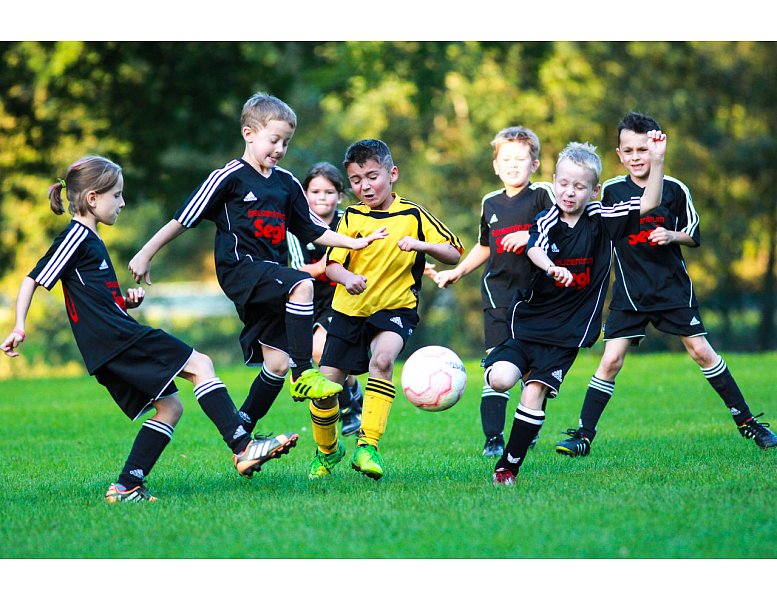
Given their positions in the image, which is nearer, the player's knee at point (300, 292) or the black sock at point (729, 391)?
the player's knee at point (300, 292)

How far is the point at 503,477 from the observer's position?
604cm

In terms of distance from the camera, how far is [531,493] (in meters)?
5.64

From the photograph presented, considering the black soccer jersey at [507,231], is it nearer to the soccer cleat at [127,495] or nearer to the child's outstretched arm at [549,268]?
the child's outstretched arm at [549,268]

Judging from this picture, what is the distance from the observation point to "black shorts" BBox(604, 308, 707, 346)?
24.3ft

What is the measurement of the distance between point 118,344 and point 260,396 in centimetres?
150

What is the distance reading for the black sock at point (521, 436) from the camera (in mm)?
6027

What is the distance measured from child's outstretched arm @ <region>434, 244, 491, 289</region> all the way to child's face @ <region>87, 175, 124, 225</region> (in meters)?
2.23

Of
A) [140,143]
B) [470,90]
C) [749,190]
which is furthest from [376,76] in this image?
[749,190]

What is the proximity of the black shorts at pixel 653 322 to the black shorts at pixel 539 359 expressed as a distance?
1.44 m

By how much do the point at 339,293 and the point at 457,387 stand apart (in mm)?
998

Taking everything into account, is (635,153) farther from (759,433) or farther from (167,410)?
(167,410)

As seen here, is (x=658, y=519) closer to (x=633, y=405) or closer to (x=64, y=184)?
(x=64, y=184)

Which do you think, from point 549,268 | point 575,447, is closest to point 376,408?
point 549,268

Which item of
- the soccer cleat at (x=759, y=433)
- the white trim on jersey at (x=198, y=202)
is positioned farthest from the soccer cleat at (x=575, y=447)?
the white trim on jersey at (x=198, y=202)
